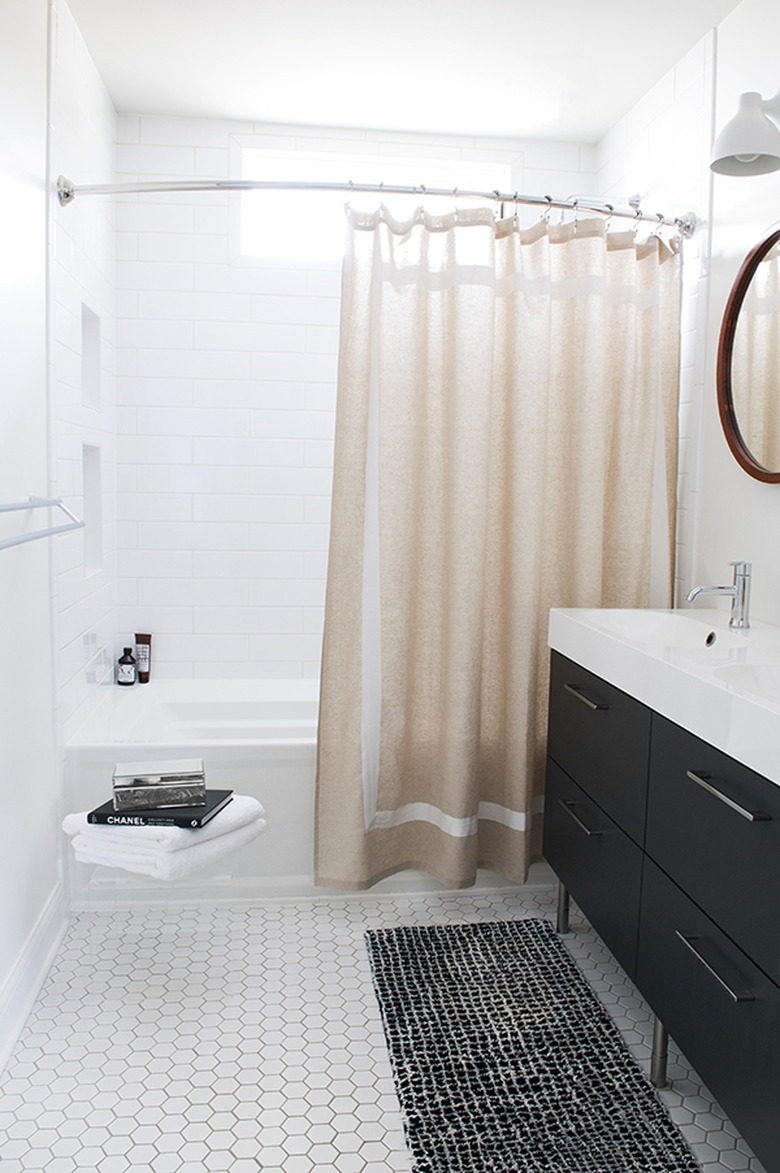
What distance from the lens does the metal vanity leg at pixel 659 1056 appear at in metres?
1.77

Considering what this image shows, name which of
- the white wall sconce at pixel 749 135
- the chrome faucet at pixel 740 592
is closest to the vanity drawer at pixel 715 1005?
the chrome faucet at pixel 740 592

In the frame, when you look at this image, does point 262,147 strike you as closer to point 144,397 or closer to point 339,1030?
point 144,397

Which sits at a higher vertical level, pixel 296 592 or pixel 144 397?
pixel 144 397

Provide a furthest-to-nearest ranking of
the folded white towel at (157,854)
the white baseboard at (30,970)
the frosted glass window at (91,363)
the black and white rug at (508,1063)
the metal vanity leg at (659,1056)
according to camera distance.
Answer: the frosted glass window at (91,363), the folded white towel at (157,854), the white baseboard at (30,970), the metal vanity leg at (659,1056), the black and white rug at (508,1063)

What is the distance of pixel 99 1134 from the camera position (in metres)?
1.65

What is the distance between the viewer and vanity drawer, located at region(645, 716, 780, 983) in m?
1.33

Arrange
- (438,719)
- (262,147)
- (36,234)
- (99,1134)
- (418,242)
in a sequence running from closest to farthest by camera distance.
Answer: (99,1134) → (36,234) → (418,242) → (438,719) → (262,147)

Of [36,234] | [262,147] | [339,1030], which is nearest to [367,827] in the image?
[339,1030]

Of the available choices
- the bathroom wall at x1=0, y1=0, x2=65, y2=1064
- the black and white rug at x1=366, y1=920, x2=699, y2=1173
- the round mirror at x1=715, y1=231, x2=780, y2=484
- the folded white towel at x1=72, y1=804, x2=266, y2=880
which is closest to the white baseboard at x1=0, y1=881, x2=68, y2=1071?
the bathroom wall at x1=0, y1=0, x2=65, y2=1064

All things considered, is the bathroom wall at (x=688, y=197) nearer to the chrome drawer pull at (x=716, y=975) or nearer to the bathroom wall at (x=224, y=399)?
the bathroom wall at (x=224, y=399)

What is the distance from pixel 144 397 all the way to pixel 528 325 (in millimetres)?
1589

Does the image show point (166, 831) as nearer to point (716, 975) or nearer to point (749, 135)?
point (716, 975)

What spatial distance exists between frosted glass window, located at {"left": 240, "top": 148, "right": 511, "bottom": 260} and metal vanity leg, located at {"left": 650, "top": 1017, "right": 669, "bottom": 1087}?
2840 millimetres

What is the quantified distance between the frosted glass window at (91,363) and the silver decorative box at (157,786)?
4.74 ft
